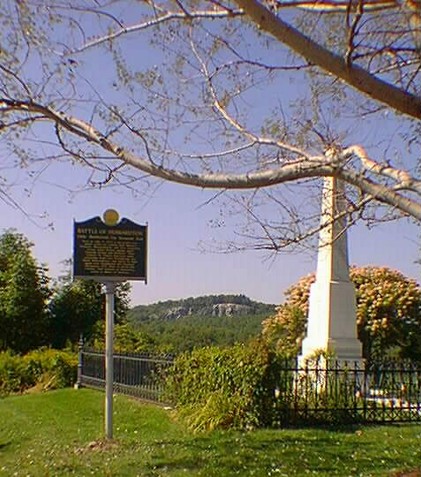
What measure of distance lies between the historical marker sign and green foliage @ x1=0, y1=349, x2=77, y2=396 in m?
8.70

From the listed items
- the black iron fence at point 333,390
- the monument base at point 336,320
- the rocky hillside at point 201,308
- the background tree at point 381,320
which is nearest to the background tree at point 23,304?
the rocky hillside at point 201,308

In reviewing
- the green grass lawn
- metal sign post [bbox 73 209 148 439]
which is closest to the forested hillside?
the green grass lawn

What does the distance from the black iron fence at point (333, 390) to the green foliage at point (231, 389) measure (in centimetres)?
26

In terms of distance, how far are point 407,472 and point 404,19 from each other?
4922mm

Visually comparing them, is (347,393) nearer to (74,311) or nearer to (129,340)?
(129,340)

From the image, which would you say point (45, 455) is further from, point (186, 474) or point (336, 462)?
point (336, 462)

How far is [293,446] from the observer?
1006cm

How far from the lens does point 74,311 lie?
28844mm

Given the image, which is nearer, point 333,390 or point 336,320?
point 333,390

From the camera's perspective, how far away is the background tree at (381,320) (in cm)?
2261

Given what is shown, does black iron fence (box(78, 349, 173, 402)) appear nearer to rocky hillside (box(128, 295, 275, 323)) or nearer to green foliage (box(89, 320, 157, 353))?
green foliage (box(89, 320, 157, 353))

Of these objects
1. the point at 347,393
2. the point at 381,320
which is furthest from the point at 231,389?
the point at 381,320

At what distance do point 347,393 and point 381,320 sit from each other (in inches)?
406

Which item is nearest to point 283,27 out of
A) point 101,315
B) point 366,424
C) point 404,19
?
point 404,19
